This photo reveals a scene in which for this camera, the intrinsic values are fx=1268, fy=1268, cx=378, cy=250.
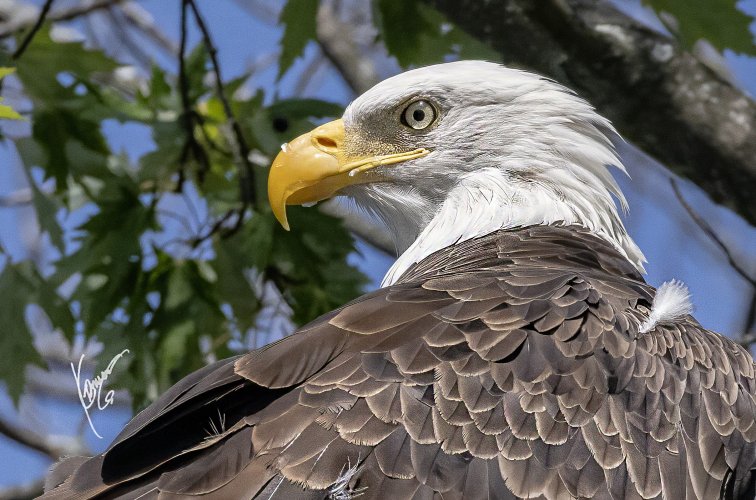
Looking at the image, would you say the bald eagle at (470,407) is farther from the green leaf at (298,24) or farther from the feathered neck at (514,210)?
the green leaf at (298,24)

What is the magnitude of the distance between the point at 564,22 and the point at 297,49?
54.1 inches

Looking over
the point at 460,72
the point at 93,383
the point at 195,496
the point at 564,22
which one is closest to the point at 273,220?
the point at 460,72

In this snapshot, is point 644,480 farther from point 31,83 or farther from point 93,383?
point 31,83

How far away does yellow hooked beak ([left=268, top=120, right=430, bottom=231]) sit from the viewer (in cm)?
548

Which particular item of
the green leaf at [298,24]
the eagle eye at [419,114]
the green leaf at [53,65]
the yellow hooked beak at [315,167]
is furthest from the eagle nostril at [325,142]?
the green leaf at [53,65]

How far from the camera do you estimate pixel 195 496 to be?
357cm

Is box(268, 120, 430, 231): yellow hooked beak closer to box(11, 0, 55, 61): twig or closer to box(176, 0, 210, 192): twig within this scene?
box(176, 0, 210, 192): twig

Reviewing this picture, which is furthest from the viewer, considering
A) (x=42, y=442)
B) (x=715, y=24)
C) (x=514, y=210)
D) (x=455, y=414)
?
(x=42, y=442)

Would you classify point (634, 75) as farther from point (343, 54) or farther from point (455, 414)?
point (343, 54)

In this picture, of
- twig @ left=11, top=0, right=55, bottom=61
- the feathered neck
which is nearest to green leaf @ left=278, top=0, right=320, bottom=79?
twig @ left=11, top=0, right=55, bottom=61

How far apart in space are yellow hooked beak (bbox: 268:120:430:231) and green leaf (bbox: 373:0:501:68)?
3.52 ft

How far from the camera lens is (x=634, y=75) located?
6508 mm

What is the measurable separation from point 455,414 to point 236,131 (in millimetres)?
3317

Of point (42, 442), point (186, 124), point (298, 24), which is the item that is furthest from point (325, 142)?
point (42, 442)
